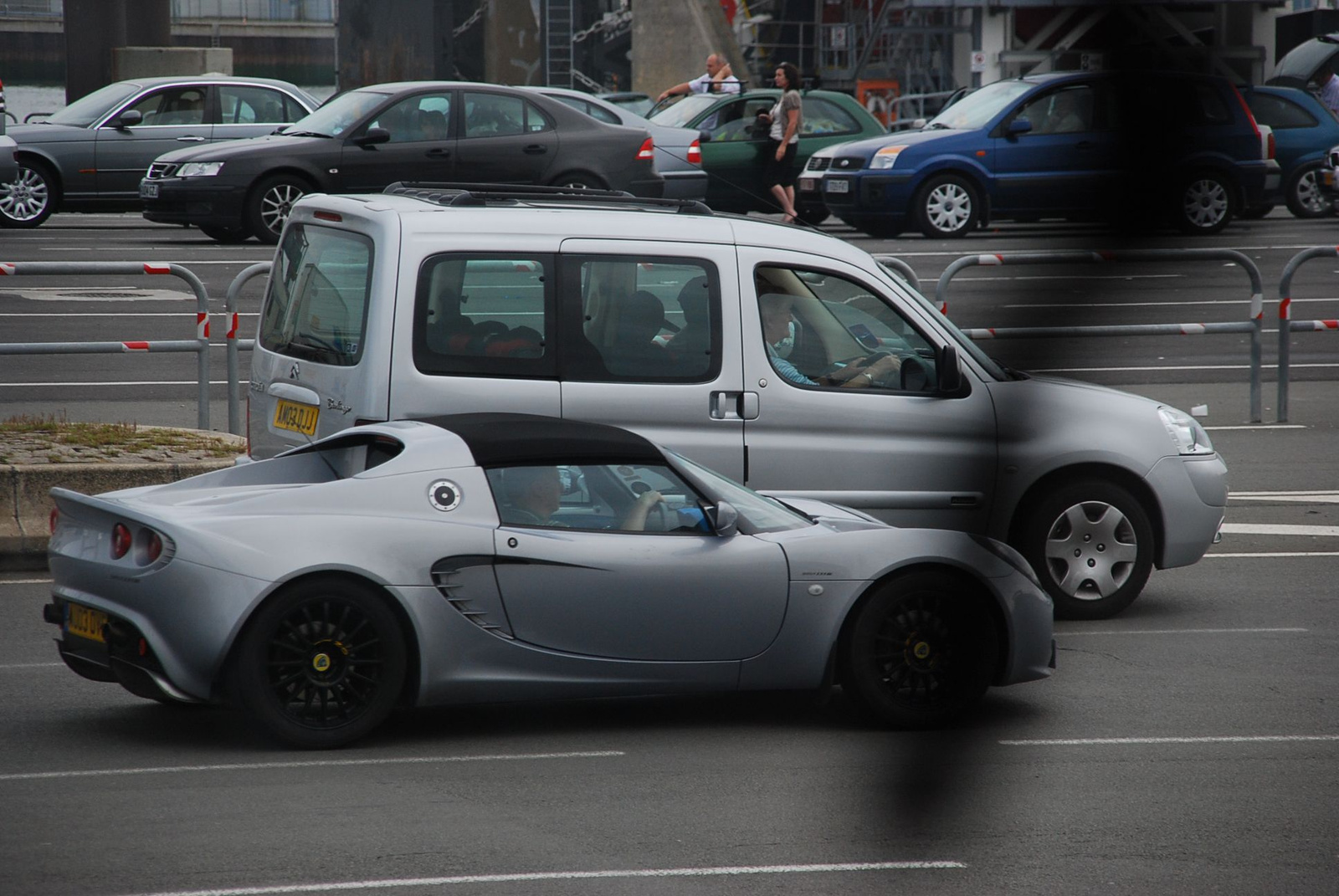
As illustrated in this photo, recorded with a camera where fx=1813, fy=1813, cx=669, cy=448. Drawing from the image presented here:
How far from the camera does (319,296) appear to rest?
7133mm

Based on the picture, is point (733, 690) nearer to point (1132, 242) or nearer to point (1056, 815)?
point (1056, 815)

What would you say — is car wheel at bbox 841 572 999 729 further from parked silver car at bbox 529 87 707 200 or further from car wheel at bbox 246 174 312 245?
parked silver car at bbox 529 87 707 200

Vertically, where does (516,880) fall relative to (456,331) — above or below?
below

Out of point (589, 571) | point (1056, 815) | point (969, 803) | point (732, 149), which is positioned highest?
point (732, 149)

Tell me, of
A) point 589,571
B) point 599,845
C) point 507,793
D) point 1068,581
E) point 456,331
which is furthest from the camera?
point 1068,581

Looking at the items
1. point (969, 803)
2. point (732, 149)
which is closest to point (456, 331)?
point (969, 803)

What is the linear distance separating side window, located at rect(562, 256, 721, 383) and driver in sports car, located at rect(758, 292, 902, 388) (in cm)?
22

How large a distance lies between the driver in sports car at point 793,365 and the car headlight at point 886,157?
340 inches

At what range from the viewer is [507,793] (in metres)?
5.25

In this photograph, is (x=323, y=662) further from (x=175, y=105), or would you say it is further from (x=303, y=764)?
(x=175, y=105)

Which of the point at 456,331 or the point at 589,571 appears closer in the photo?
the point at 589,571

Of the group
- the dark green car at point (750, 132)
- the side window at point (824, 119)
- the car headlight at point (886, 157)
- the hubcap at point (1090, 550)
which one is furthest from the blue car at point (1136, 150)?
the side window at point (824, 119)

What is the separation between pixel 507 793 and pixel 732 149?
56.3 ft

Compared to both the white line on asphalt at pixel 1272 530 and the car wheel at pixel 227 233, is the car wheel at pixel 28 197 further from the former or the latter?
the white line on asphalt at pixel 1272 530
